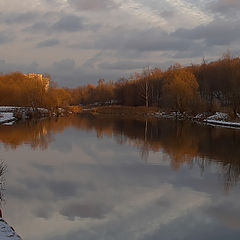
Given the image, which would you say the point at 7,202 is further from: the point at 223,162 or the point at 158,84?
the point at 158,84

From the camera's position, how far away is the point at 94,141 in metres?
16.4

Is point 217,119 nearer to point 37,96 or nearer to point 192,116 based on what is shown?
point 192,116

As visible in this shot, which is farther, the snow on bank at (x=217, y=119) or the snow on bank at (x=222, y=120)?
the snow on bank at (x=217, y=119)

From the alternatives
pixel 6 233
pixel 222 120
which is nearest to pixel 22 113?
pixel 222 120

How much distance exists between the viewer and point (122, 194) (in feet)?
24.1

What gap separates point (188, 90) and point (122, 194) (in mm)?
33800

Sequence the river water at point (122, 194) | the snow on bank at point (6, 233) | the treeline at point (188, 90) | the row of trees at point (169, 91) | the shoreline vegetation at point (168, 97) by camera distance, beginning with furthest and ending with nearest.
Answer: the row of trees at point (169, 91)
the treeline at point (188, 90)
the shoreline vegetation at point (168, 97)
the river water at point (122, 194)
the snow on bank at point (6, 233)

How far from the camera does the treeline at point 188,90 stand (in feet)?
115

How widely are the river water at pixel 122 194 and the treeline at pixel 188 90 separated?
20.4m

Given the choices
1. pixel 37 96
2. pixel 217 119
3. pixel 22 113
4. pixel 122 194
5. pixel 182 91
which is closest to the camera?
pixel 122 194

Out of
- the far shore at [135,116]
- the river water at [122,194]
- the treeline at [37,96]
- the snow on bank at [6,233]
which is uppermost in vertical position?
the treeline at [37,96]

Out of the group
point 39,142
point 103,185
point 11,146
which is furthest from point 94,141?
point 103,185

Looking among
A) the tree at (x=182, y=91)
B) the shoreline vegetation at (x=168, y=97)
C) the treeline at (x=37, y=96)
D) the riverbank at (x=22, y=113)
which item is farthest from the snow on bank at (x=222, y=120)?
the treeline at (x=37, y=96)

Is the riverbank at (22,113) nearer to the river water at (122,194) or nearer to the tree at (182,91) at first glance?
the tree at (182,91)
